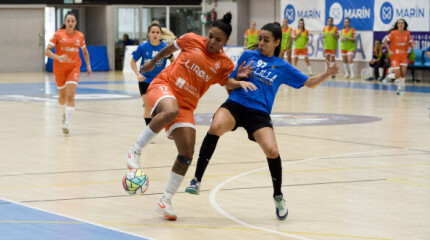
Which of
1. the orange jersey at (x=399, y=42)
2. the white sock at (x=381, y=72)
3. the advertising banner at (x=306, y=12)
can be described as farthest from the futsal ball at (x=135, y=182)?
the advertising banner at (x=306, y=12)

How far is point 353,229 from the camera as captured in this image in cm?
645

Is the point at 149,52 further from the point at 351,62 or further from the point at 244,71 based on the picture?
the point at 351,62

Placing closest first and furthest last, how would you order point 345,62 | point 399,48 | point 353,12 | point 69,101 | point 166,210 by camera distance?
1. point 166,210
2. point 69,101
3. point 399,48
4. point 345,62
5. point 353,12

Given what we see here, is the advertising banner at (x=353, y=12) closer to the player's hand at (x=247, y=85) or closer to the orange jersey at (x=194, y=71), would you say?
the orange jersey at (x=194, y=71)

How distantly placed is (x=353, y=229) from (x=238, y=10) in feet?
105

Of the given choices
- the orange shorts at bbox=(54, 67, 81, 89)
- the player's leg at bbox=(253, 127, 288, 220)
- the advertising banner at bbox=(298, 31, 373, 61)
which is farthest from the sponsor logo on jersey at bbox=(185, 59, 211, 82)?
the advertising banner at bbox=(298, 31, 373, 61)

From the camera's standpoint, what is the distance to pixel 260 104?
7.15 metres

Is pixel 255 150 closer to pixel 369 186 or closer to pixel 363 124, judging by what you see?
pixel 369 186

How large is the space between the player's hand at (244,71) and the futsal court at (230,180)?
1.25 metres

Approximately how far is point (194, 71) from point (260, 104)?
678 millimetres

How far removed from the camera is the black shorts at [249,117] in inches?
277

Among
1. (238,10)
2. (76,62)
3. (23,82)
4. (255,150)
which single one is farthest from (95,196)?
(238,10)

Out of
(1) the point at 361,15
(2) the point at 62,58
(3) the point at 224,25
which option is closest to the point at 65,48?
(2) the point at 62,58

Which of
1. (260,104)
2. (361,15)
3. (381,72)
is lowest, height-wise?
(381,72)
